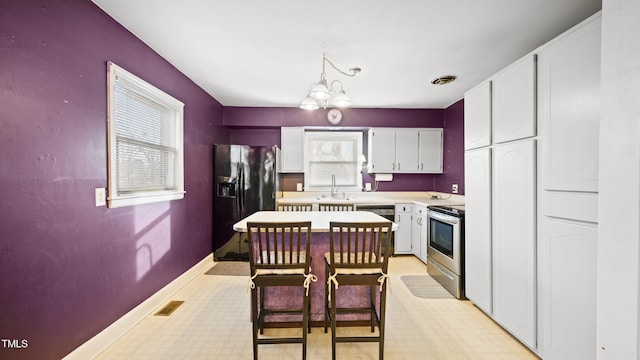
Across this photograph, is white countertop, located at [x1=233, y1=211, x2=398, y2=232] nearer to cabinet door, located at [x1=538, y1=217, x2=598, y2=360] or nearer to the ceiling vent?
cabinet door, located at [x1=538, y1=217, x2=598, y2=360]

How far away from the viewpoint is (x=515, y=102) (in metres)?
2.09

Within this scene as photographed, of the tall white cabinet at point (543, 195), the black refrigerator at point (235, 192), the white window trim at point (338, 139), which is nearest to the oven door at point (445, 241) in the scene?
the tall white cabinet at point (543, 195)

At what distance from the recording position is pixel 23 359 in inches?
58.5

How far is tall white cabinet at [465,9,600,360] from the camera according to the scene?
157cm

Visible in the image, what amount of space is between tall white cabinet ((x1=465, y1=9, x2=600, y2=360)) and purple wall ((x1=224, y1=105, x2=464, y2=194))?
7.26 ft

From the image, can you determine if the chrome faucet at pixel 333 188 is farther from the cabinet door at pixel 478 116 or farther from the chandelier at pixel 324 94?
the cabinet door at pixel 478 116

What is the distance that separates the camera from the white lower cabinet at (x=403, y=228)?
4371 millimetres

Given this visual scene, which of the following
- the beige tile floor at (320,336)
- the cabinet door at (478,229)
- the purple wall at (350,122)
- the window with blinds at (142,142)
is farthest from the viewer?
the purple wall at (350,122)

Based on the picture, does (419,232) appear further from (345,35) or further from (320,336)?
(345,35)

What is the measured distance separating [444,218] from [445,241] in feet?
0.88

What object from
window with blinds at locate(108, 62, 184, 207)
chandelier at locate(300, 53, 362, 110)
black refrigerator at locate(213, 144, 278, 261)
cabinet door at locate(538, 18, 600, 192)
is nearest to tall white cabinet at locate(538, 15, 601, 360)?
cabinet door at locate(538, 18, 600, 192)

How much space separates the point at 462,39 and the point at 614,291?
219cm

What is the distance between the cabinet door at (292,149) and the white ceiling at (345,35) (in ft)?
4.16

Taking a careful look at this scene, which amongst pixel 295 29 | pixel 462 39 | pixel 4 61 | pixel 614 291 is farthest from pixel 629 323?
pixel 4 61
